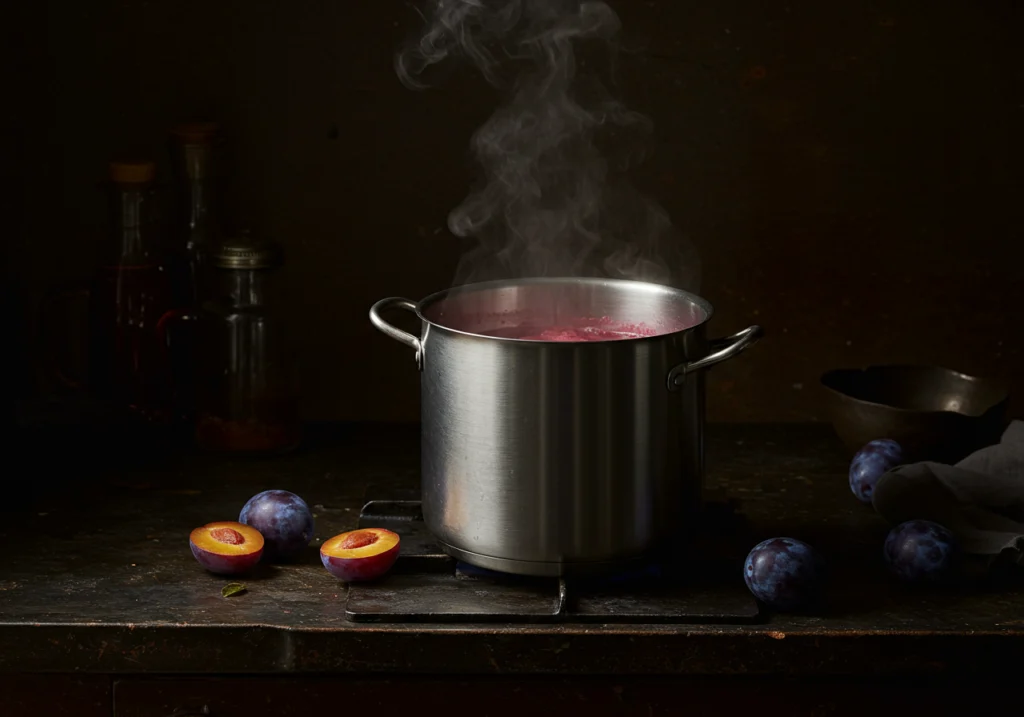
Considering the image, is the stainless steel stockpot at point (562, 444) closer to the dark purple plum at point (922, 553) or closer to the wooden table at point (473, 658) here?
the wooden table at point (473, 658)

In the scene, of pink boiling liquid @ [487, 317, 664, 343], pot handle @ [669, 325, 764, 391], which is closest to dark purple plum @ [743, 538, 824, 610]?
pot handle @ [669, 325, 764, 391]

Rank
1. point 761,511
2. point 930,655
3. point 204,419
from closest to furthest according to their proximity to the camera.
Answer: point 930,655, point 761,511, point 204,419

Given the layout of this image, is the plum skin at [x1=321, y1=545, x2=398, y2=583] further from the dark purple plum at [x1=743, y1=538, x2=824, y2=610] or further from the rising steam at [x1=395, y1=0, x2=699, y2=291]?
the rising steam at [x1=395, y1=0, x2=699, y2=291]

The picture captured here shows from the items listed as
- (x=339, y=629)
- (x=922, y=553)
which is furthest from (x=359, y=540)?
(x=922, y=553)

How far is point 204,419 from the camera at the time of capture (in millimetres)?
1611

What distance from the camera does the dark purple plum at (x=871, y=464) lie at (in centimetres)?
144

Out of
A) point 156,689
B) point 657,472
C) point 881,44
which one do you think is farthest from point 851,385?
point 156,689

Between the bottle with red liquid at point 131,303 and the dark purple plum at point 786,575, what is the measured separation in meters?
0.89

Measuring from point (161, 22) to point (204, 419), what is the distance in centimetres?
58

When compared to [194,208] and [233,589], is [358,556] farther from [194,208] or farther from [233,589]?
[194,208]

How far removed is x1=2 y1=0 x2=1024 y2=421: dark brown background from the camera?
5.65 feet

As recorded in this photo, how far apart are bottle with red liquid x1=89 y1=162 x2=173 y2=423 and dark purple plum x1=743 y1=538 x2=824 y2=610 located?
894mm

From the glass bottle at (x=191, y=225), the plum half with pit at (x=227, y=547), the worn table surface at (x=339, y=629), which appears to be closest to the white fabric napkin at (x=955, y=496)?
the worn table surface at (x=339, y=629)

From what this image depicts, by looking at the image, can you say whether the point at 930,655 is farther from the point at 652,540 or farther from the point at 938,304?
the point at 938,304
